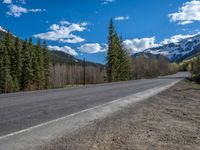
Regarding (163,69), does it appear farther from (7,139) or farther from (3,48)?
(7,139)

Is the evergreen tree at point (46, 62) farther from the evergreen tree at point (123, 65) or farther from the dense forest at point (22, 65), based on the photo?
the evergreen tree at point (123, 65)

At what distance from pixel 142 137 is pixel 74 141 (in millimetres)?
1632

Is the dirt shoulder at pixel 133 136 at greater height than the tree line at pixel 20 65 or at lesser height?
lesser

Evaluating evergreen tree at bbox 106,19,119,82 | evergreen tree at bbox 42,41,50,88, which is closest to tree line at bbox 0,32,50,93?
evergreen tree at bbox 42,41,50,88

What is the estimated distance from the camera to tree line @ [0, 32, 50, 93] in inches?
1953

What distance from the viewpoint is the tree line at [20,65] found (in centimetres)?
4959

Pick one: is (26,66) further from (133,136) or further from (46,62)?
(133,136)

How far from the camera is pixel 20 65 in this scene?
53.6 metres

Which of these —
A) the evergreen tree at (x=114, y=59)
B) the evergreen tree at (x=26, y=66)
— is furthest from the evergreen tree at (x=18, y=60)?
the evergreen tree at (x=114, y=59)

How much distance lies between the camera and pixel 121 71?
6788 cm

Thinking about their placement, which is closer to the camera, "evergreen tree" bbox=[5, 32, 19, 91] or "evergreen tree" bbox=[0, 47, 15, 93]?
"evergreen tree" bbox=[0, 47, 15, 93]

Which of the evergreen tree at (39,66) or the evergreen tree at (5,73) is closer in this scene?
the evergreen tree at (5,73)

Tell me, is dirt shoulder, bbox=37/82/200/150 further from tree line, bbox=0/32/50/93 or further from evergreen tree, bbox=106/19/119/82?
evergreen tree, bbox=106/19/119/82

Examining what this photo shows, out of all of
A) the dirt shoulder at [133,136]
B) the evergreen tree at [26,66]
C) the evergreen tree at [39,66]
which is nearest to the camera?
the dirt shoulder at [133,136]
